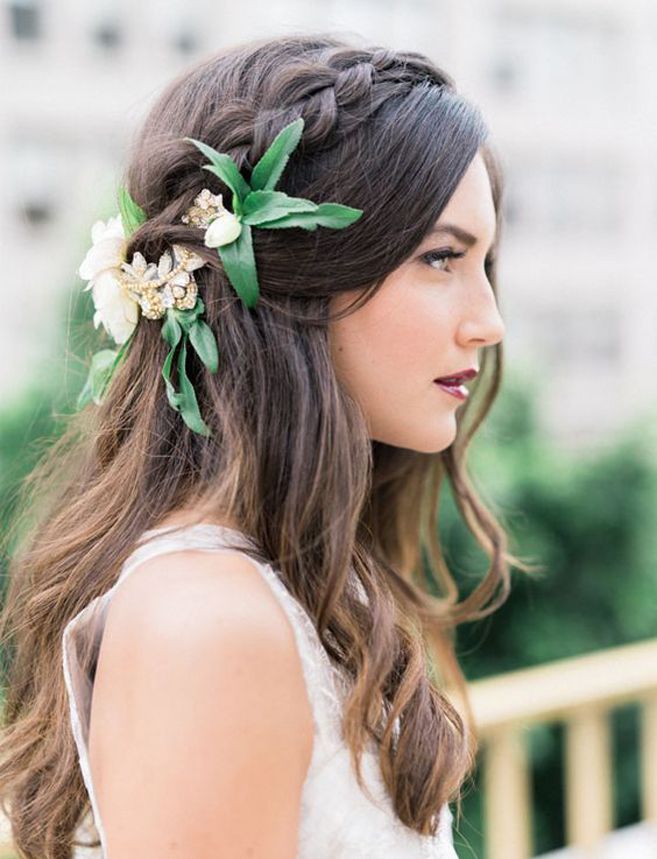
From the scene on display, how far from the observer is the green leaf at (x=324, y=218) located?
104 centimetres

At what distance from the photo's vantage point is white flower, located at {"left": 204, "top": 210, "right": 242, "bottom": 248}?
1048 mm

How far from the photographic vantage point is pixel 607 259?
52.2ft

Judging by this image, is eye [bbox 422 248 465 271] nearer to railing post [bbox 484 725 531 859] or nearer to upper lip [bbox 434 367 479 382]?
upper lip [bbox 434 367 479 382]

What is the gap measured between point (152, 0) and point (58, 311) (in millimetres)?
10120

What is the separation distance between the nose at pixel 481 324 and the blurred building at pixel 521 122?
9.65 meters

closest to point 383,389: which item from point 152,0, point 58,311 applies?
point 58,311

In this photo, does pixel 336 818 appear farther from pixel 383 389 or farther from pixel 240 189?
pixel 240 189

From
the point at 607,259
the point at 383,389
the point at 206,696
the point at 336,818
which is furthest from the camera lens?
the point at 607,259

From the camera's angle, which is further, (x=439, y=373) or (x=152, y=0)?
(x=152, y=0)

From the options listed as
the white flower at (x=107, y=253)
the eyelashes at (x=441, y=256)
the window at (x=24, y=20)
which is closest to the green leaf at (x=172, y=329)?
the white flower at (x=107, y=253)

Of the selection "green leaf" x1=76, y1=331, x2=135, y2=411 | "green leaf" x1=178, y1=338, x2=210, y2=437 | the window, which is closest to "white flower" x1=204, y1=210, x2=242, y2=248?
"green leaf" x1=178, y1=338, x2=210, y2=437

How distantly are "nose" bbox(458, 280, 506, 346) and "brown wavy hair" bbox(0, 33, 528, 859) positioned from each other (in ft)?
0.38

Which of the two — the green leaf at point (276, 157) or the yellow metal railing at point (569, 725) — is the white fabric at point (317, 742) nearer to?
the green leaf at point (276, 157)

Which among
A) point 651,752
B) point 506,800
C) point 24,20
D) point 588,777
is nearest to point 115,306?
point 506,800
